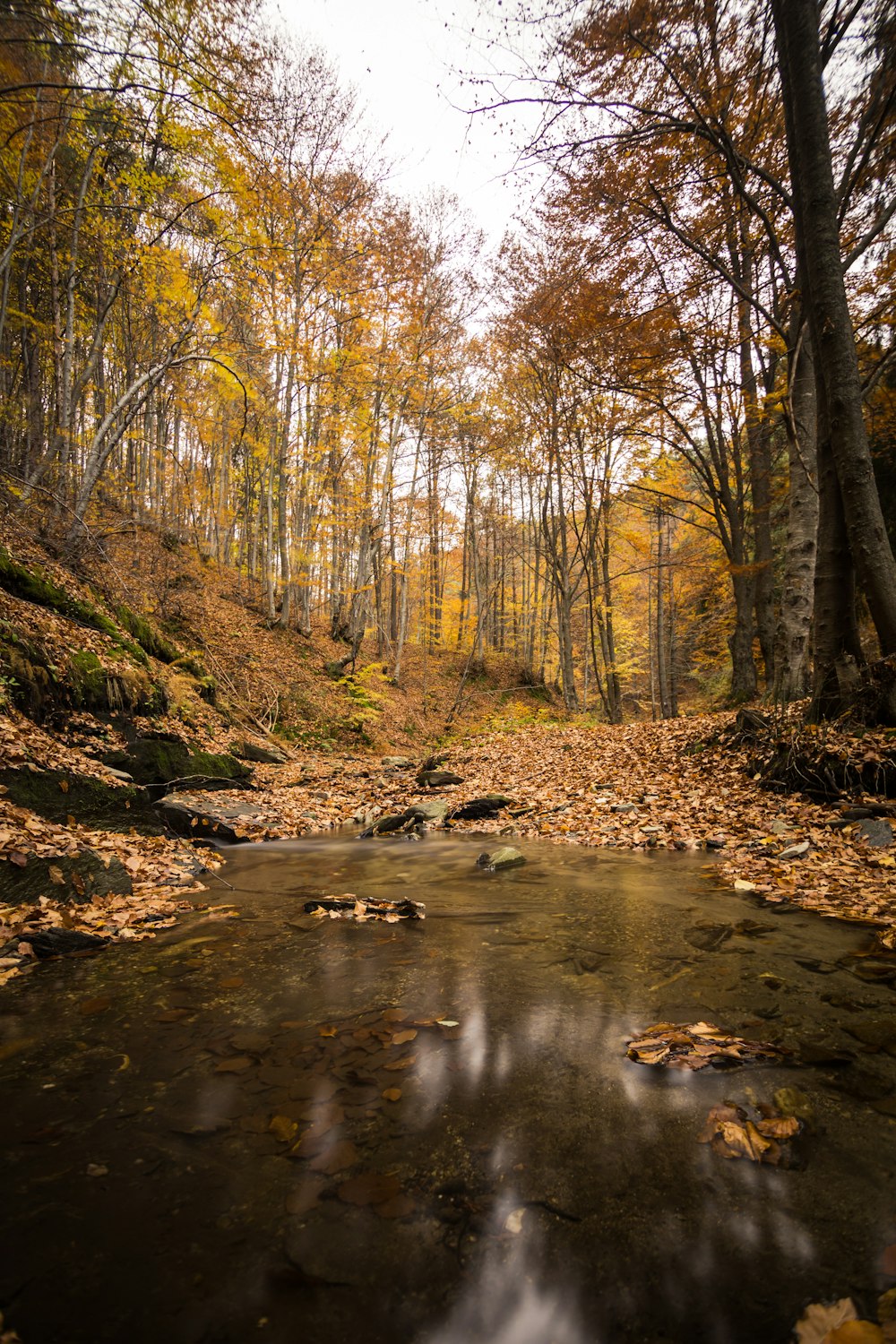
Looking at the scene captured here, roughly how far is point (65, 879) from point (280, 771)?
21.3 ft

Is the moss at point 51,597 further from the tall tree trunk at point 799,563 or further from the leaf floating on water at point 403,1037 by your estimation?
the tall tree trunk at point 799,563

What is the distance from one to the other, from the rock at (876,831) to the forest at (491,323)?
5.51 feet

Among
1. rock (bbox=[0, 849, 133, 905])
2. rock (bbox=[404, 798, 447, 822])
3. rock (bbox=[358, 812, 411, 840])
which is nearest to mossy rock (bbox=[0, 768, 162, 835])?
rock (bbox=[0, 849, 133, 905])

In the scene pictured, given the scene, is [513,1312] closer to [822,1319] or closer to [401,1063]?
[822,1319]

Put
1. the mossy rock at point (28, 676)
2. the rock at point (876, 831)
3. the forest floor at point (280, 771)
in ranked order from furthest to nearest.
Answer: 1. the mossy rock at point (28, 676)
2. the rock at point (876, 831)
3. the forest floor at point (280, 771)

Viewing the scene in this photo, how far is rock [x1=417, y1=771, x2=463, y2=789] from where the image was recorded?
1112 cm

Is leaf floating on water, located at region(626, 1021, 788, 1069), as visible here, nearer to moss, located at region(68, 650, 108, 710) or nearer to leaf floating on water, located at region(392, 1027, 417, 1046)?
leaf floating on water, located at region(392, 1027, 417, 1046)

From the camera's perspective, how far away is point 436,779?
37.2ft

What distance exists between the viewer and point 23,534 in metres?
9.17

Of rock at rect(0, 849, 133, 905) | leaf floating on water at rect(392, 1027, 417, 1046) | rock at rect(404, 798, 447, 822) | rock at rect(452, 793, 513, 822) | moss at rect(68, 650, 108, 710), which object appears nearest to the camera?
leaf floating on water at rect(392, 1027, 417, 1046)

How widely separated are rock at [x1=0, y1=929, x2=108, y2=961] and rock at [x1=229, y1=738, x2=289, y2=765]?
→ 22.2 feet

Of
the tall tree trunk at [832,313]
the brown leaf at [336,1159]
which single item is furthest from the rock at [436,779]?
the brown leaf at [336,1159]

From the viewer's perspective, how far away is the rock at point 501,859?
19.2ft

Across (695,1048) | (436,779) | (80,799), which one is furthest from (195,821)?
(695,1048)
